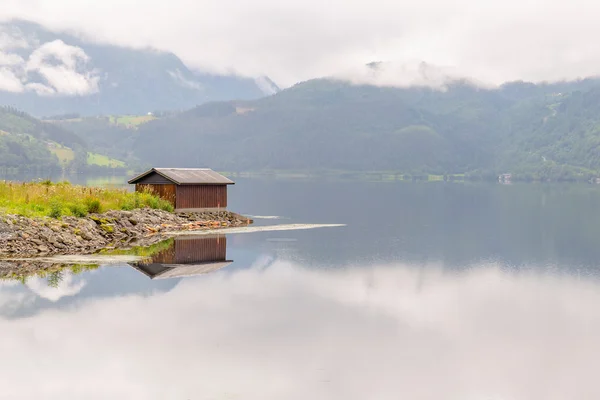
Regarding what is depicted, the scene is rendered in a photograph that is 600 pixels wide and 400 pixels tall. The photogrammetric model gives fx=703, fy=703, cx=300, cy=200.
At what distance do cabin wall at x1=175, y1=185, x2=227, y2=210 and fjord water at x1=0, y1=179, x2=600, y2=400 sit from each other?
73.0 feet

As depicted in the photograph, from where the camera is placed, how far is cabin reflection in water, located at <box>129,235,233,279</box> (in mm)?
41894

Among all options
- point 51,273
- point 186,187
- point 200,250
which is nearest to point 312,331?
point 51,273

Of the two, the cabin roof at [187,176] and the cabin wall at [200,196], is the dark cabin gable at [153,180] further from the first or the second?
the cabin wall at [200,196]

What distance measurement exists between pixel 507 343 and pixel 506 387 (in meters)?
5.46

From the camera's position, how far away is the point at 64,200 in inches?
2272

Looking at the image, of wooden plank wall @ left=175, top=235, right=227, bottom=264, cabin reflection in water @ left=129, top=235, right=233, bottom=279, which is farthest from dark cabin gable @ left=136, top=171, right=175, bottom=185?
cabin reflection in water @ left=129, top=235, right=233, bottom=279

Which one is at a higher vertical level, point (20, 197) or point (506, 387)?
point (20, 197)

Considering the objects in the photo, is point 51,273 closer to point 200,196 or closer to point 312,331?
point 312,331

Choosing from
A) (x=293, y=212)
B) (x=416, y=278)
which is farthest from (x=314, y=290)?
(x=293, y=212)

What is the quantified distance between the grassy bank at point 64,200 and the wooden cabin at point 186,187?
1.47 meters

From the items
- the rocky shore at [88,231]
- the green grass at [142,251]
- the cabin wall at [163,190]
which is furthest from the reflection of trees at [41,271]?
the cabin wall at [163,190]

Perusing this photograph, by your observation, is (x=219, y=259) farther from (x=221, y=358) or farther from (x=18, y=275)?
(x=221, y=358)

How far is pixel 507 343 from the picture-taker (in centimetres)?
2766

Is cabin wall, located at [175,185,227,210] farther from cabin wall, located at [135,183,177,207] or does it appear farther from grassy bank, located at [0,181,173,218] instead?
grassy bank, located at [0,181,173,218]
